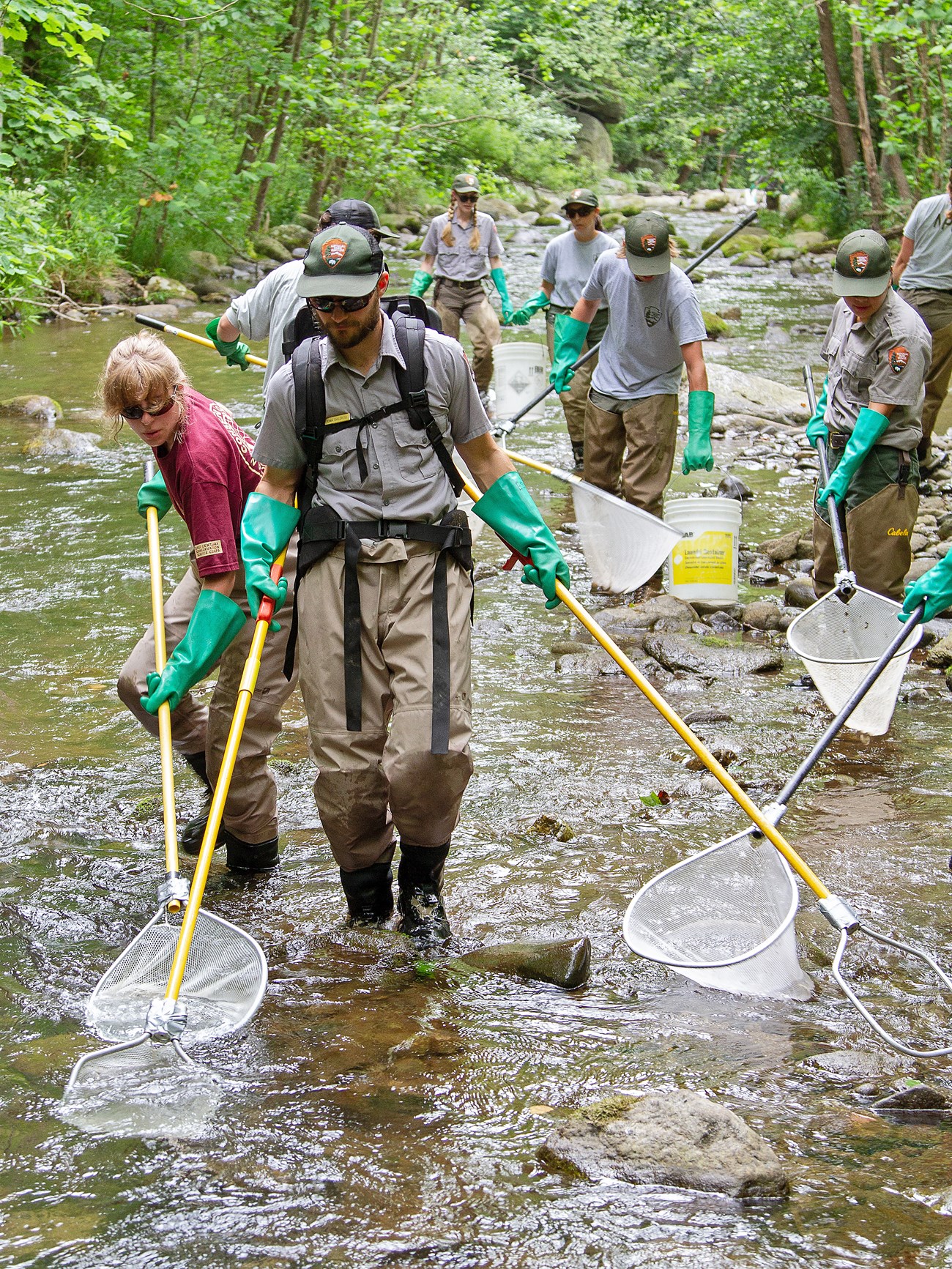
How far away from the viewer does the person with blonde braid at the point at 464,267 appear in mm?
11852

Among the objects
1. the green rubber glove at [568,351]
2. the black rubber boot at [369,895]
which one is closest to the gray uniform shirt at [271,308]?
the black rubber boot at [369,895]

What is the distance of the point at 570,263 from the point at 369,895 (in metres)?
7.21

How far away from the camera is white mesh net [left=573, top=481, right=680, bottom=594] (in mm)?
6307

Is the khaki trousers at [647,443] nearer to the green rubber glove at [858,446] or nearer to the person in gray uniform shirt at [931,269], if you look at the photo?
the green rubber glove at [858,446]

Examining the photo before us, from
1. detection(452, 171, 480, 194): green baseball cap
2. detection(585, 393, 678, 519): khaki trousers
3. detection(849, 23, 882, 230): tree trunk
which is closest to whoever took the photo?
detection(585, 393, 678, 519): khaki trousers

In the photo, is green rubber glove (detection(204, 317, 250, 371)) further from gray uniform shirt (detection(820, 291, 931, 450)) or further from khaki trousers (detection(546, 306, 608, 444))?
khaki trousers (detection(546, 306, 608, 444))

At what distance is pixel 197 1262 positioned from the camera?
8.79 feet

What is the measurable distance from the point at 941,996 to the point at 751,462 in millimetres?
8171

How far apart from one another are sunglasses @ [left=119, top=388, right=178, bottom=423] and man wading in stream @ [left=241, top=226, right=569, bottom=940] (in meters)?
0.40

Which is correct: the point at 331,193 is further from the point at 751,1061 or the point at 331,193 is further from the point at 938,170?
the point at 751,1061

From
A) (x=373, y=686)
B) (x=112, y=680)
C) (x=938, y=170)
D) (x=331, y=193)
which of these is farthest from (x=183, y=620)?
(x=331, y=193)

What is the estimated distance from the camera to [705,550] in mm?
7688

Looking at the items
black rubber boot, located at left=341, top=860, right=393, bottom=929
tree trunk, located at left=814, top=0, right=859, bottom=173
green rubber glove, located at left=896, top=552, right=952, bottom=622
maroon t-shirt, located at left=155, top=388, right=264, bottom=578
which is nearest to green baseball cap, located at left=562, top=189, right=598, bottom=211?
maroon t-shirt, located at left=155, top=388, right=264, bottom=578

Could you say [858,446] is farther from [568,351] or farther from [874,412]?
[568,351]
